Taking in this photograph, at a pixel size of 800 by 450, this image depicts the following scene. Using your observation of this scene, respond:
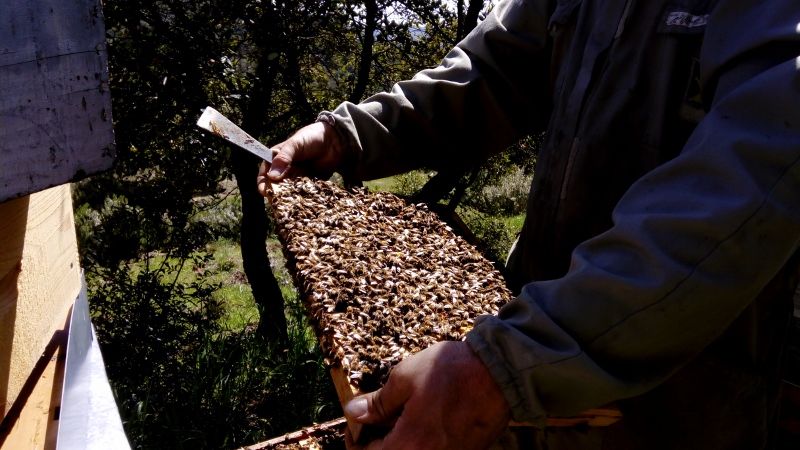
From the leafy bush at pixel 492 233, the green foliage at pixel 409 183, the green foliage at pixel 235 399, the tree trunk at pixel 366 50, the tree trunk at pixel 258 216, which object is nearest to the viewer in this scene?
the green foliage at pixel 235 399

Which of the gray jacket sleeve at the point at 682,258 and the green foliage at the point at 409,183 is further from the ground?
the green foliage at the point at 409,183

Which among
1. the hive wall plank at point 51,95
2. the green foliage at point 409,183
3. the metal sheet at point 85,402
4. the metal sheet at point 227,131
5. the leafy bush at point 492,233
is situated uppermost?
the green foliage at point 409,183

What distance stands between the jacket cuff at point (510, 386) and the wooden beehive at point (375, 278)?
0.22 m

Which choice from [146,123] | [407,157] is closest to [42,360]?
[407,157]

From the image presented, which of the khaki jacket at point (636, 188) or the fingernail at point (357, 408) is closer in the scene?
the khaki jacket at point (636, 188)

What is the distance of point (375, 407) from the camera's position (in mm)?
1377

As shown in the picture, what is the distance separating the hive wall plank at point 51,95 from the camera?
1.08 meters

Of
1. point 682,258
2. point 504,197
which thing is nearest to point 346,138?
point 682,258

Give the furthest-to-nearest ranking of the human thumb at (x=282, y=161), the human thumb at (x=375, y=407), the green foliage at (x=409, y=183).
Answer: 1. the green foliage at (x=409, y=183)
2. the human thumb at (x=282, y=161)
3. the human thumb at (x=375, y=407)

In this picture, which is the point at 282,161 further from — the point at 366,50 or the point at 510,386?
the point at 366,50

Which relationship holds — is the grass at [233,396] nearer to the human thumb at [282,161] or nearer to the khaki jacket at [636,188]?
the human thumb at [282,161]

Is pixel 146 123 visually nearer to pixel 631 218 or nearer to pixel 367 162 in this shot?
pixel 367 162

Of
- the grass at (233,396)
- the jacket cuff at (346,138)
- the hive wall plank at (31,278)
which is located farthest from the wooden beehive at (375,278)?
the grass at (233,396)

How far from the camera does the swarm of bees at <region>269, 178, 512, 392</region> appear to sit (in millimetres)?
→ 1593
